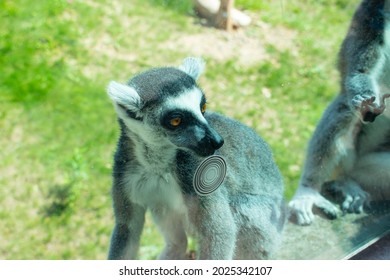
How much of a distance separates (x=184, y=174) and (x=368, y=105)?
2.72 ft

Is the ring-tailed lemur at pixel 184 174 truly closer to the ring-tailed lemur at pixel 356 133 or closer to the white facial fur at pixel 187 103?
the white facial fur at pixel 187 103

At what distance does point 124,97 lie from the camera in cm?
166

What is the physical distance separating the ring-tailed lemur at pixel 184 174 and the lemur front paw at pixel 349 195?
0.48m

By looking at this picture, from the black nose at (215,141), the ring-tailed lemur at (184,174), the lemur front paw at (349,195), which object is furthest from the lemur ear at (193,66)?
the lemur front paw at (349,195)

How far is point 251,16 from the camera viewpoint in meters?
2.23

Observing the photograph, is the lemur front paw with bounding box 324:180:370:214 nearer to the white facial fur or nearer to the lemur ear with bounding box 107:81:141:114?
the white facial fur

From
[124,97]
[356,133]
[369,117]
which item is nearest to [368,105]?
[369,117]

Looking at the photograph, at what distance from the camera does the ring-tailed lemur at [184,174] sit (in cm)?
169

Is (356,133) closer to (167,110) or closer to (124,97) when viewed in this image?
(167,110)

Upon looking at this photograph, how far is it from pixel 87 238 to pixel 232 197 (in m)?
0.61

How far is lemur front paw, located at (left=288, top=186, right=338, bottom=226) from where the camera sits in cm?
241

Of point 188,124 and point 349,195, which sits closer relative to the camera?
point 188,124

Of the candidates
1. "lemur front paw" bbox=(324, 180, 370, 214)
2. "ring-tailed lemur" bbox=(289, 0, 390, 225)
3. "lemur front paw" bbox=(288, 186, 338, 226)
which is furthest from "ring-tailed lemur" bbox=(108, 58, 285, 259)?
"lemur front paw" bbox=(324, 180, 370, 214)
